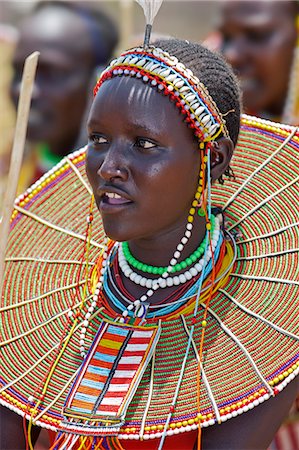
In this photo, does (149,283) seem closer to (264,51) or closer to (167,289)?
(167,289)

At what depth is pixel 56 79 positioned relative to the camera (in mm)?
5602

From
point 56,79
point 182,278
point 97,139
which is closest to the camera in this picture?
point 97,139

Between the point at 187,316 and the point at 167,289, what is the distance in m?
0.09

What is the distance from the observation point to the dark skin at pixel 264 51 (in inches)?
209

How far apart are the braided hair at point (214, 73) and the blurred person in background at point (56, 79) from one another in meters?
3.10

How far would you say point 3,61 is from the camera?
631 cm

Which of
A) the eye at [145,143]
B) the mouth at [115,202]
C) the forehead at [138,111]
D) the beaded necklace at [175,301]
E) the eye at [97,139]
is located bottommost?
the beaded necklace at [175,301]

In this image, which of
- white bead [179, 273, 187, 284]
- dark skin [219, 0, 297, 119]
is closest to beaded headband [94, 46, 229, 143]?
white bead [179, 273, 187, 284]

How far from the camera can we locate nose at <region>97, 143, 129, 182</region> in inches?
86.0

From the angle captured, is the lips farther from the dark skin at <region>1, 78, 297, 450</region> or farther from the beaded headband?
the beaded headband

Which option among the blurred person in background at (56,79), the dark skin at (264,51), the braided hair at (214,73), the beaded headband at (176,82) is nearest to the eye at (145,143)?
the beaded headband at (176,82)

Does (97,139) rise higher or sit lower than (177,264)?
higher

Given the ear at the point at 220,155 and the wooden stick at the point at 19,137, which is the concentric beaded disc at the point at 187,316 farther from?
the wooden stick at the point at 19,137

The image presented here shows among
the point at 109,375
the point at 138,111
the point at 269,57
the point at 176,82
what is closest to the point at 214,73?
the point at 176,82
